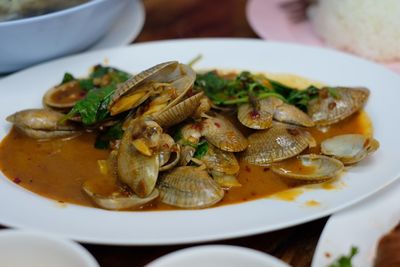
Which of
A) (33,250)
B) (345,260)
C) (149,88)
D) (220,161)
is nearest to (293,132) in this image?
(220,161)

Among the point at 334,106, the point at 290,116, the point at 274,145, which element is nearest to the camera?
the point at 274,145

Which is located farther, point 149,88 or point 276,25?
point 276,25

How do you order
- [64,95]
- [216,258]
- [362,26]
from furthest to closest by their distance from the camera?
[362,26] < [64,95] < [216,258]

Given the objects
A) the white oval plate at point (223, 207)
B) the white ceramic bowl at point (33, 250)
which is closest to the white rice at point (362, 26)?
the white oval plate at point (223, 207)

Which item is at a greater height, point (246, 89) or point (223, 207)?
point (246, 89)

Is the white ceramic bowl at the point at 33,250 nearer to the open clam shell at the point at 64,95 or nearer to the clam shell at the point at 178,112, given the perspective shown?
the clam shell at the point at 178,112

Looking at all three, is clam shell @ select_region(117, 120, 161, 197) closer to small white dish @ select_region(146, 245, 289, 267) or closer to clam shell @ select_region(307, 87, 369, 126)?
small white dish @ select_region(146, 245, 289, 267)

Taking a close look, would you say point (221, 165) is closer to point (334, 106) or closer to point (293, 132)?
point (293, 132)
